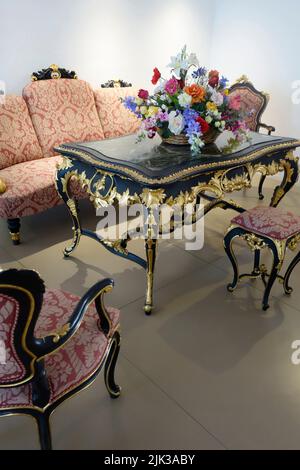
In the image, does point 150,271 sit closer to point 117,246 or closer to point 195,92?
point 117,246

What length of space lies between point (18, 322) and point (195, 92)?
1.58 m

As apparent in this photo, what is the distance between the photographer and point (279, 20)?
3.86 metres

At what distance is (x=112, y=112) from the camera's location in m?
3.53

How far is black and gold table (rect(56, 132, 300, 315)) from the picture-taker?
1.75 m

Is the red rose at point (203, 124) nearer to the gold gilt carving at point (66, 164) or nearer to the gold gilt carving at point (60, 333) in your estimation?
the gold gilt carving at point (66, 164)

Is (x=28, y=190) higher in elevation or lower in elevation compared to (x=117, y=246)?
higher

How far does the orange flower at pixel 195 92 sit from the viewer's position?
1.91 m

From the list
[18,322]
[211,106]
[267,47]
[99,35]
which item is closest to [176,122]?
[211,106]

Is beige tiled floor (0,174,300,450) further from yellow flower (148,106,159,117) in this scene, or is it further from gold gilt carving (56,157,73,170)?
yellow flower (148,106,159,117)

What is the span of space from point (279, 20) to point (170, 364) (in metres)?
4.01

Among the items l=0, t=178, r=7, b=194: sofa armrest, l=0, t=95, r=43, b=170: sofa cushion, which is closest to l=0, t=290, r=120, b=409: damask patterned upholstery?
l=0, t=178, r=7, b=194: sofa armrest

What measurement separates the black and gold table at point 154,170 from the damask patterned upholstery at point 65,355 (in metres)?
0.68

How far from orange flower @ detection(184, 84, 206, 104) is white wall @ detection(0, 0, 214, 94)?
6.14 feet

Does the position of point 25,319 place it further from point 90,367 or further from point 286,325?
point 286,325
